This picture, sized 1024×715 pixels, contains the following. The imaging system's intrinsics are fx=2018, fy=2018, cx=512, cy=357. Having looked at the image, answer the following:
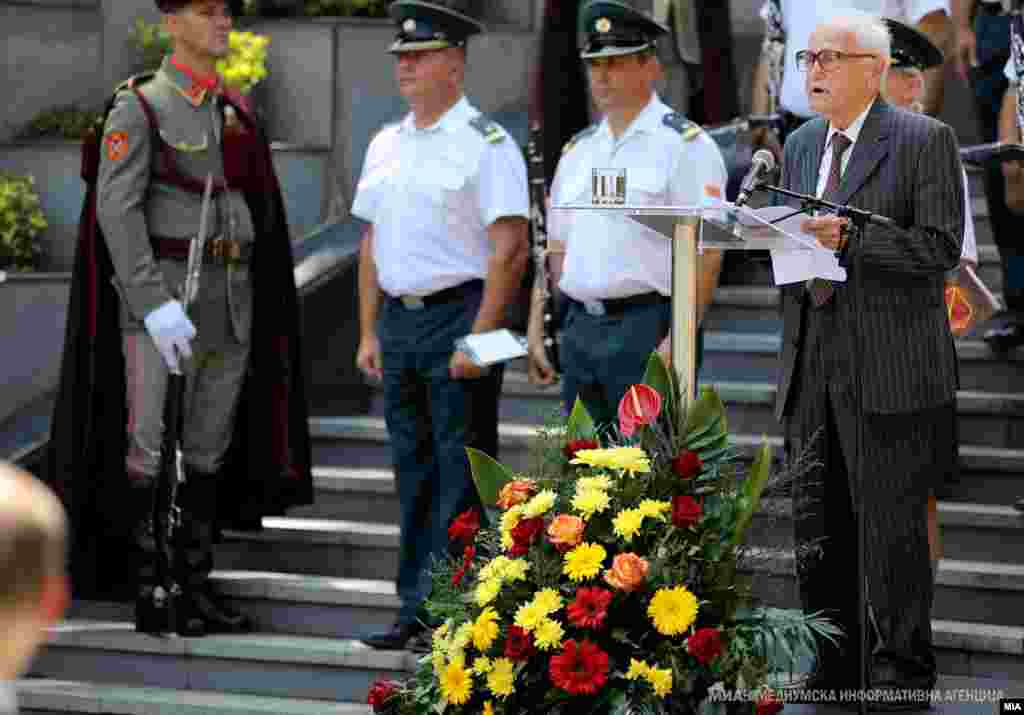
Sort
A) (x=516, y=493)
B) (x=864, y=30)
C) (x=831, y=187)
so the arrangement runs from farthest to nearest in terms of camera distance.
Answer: (x=831, y=187)
(x=864, y=30)
(x=516, y=493)

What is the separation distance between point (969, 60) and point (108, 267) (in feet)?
11.4

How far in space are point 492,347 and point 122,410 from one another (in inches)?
65.6

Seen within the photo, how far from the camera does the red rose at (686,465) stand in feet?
15.1

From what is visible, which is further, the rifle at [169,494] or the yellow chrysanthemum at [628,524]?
the rifle at [169,494]

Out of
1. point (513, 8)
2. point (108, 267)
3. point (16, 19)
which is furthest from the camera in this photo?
point (513, 8)

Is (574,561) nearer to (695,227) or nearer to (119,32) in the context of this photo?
(695,227)

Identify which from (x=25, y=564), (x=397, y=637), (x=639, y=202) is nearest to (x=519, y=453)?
(x=397, y=637)

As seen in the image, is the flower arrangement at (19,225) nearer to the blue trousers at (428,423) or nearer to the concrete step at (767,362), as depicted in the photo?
the blue trousers at (428,423)

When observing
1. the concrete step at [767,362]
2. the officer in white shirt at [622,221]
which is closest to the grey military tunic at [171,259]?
the officer in white shirt at [622,221]

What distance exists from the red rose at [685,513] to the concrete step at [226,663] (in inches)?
83.3

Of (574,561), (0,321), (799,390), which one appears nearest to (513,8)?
(0,321)

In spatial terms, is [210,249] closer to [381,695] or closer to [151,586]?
[151,586]

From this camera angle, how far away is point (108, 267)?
711 cm

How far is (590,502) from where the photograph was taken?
15.0 ft
